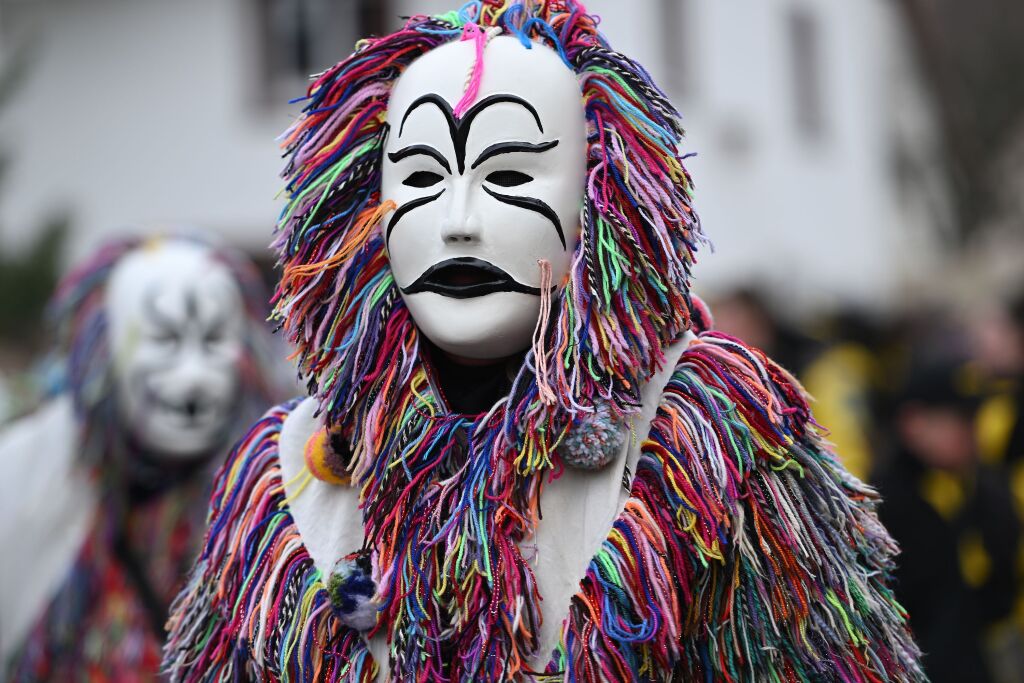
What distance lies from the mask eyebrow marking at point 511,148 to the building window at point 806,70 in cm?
1298

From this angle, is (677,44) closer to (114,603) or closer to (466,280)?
(114,603)

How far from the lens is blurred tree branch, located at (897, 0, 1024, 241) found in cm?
2169

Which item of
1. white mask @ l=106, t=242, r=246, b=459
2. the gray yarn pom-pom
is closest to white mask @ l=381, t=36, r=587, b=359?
the gray yarn pom-pom

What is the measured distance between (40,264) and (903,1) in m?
13.6

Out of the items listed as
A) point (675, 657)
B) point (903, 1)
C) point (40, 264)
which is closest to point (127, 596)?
point (675, 657)

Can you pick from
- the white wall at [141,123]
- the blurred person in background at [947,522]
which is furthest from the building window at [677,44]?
the blurred person in background at [947,522]

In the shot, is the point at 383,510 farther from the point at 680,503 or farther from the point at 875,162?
the point at 875,162

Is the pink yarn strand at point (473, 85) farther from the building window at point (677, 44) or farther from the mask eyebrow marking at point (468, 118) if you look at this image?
the building window at point (677, 44)

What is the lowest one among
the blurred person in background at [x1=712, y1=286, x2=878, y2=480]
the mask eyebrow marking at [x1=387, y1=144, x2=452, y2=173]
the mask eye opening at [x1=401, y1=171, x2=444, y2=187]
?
the blurred person in background at [x1=712, y1=286, x2=878, y2=480]

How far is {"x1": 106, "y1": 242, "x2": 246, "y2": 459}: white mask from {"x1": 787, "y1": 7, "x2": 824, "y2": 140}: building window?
38.9 feet

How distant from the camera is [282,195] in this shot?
2.27m

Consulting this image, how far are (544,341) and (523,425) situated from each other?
0.43 ft

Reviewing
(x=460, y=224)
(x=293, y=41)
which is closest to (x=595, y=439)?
(x=460, y=224)

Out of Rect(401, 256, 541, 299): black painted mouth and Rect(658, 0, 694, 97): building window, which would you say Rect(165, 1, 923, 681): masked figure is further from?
Rect(658, 0, 694, 97): building window
